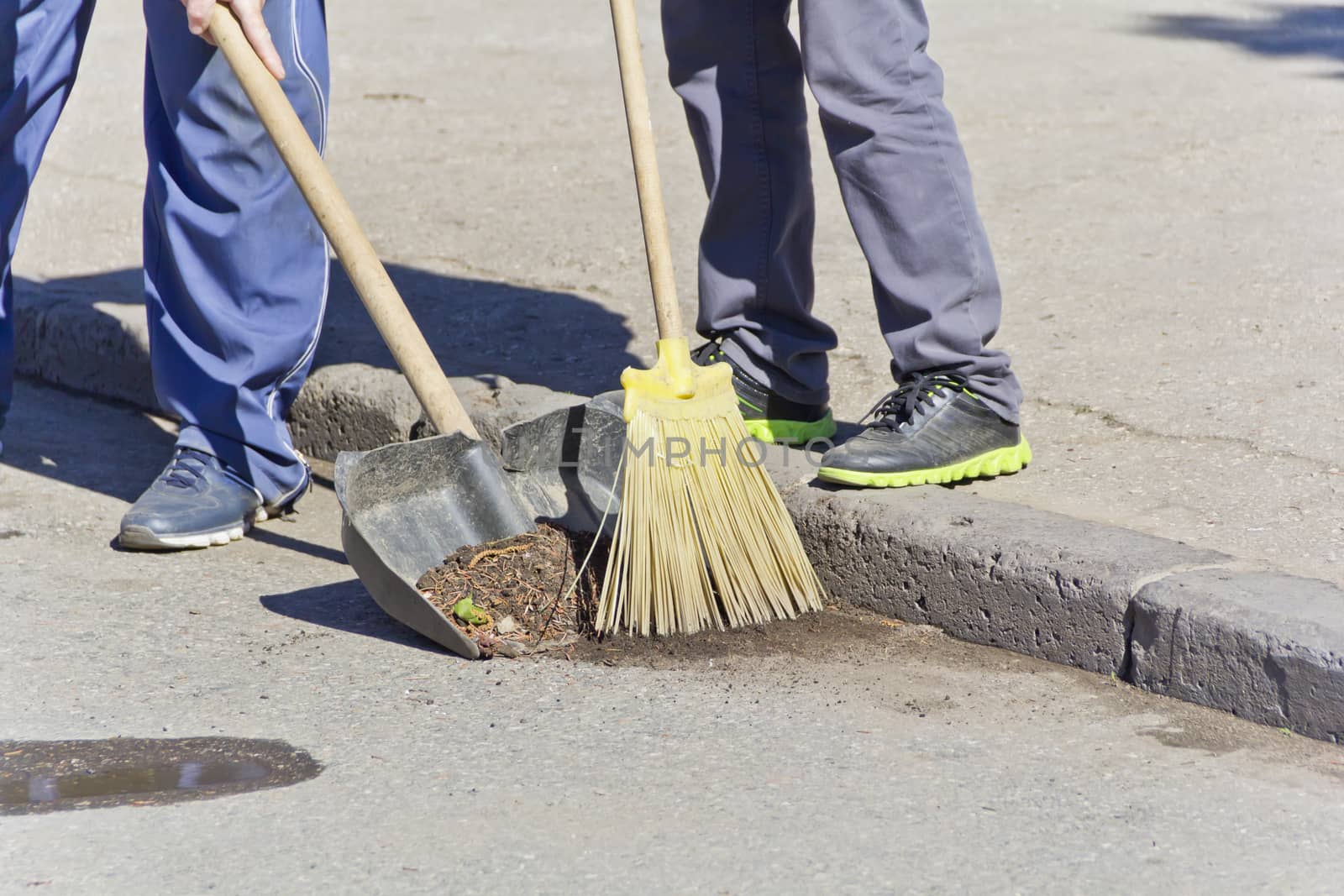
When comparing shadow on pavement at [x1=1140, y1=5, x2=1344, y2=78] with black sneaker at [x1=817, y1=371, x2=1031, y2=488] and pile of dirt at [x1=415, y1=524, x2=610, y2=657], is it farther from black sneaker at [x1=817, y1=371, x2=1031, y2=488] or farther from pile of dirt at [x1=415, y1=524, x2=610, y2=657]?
pile of dirt at [x1=415, y1=524, x2=610, y2=657]

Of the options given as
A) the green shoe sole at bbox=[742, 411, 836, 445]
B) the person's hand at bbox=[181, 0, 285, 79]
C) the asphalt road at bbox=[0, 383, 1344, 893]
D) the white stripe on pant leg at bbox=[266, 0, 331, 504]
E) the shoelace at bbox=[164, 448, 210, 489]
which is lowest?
the asphalt road at bbox=[0, 383, 1344, 893]

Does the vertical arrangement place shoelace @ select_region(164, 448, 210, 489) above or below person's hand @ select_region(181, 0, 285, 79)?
below

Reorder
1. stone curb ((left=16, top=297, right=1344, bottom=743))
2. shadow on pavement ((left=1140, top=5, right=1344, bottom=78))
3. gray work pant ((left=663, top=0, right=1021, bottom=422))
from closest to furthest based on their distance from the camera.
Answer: stone curb ((left=16, top=297, right=1344, bottom=743))
gray work pant ((left=663, top=0, right=1021, bottom=422))
shadow on pavement ((left=1140, top=5, right=1344, bottom=78))

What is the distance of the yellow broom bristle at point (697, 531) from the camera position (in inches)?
93.1

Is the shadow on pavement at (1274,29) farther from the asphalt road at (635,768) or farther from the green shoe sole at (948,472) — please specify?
the asphalt road at (635,768)

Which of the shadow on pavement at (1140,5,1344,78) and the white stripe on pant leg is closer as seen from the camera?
the white stripe on pant leg

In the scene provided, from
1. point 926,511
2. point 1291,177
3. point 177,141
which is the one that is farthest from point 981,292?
point 1291,177

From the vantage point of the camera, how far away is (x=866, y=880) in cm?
166

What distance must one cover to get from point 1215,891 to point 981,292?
4.23ft

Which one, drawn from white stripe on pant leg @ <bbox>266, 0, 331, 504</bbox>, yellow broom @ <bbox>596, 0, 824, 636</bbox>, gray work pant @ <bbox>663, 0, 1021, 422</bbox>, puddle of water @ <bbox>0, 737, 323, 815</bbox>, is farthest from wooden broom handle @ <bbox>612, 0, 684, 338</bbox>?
puddle of water @ <bbox>0, 737, 323, 815</bbox>

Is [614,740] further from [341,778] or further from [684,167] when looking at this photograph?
[684,167]

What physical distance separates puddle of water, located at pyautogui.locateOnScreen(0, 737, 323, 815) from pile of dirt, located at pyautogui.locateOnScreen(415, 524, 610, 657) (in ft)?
1.33

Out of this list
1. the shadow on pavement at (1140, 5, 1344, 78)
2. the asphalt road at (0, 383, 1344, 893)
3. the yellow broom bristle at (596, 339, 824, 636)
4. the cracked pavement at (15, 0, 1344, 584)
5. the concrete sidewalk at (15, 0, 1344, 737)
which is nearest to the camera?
the asphalt road at (0, 383, 1344, 893)

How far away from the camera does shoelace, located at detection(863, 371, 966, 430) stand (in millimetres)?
2654
